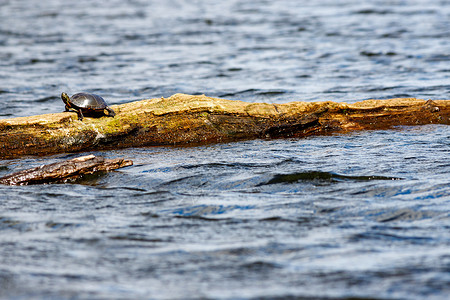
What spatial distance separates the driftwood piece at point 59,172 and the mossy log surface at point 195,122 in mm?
1392

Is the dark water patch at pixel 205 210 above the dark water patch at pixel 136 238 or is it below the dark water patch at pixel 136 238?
above

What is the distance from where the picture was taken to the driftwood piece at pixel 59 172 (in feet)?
21.4

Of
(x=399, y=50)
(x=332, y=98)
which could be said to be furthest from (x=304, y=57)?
(x=332, y=98)

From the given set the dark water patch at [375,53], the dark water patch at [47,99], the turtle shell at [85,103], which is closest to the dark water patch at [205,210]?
the turtle shell at [85,103]

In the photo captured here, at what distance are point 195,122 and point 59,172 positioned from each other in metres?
2.54

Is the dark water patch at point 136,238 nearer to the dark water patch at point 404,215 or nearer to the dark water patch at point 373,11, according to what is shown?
the dark water patch at point 404,215

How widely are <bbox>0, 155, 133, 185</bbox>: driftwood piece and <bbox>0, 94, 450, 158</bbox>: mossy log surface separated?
1.39 metres

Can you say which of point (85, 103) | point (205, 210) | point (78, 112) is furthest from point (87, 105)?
point (205, 210)

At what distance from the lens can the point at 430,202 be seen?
555 centimetres

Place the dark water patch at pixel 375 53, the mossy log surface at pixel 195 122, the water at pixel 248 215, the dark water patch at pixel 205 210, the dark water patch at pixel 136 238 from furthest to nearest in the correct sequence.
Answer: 1. the dark water patch at pixel 375 53
2. the mossy log surface at pixel 195 122
3. the dark water patch at pixel 205 210
4. the dark water patch at pixel 136 238
5. the water at pixel 248 215

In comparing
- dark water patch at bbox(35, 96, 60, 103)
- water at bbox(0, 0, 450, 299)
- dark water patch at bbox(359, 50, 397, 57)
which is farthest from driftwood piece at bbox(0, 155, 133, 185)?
dark water patch at bbox(359, 50, 397, 57)

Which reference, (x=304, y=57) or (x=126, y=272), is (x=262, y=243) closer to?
(x=126, y=272)

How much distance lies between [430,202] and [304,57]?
41.4 ft

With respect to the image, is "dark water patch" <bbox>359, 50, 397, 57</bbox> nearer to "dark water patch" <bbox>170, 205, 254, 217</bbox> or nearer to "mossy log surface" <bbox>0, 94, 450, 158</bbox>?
"mossy log surface" <bbox>0, 94, 450, 158</bbox>
